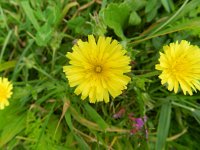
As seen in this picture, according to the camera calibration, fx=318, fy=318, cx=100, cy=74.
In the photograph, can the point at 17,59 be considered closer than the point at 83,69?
No

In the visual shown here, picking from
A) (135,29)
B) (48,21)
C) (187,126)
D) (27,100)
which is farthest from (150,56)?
(27,100)

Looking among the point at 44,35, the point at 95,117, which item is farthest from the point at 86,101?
the point at 44,35

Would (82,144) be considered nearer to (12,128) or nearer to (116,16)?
(12,128)

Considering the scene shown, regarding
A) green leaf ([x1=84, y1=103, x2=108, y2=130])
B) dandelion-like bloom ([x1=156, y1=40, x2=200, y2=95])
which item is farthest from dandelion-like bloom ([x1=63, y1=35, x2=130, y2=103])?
green leaf ([x1=84, y1=103, x2=108, y2=130])

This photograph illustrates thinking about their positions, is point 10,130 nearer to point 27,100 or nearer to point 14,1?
point 27,100

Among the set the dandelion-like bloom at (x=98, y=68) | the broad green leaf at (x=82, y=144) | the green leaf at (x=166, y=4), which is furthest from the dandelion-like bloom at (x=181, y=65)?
the broad green leaf at (x=82, y=144)

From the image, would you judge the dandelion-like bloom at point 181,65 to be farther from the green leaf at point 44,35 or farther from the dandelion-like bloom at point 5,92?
the dandelion-like bloom at point 5,92
